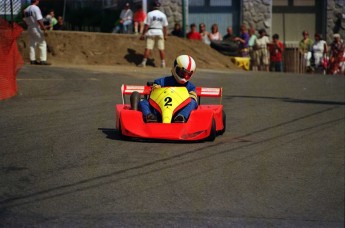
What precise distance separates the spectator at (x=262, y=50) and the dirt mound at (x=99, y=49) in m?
2.49

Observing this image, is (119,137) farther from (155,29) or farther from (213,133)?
(155,29)

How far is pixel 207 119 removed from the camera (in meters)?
11.1

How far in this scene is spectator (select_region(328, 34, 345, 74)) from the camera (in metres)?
27.9

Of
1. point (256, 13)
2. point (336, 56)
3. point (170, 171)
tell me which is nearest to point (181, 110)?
point (170, 171)

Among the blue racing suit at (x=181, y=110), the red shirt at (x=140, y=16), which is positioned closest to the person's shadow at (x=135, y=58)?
the red shirt at (x=140, y=16)

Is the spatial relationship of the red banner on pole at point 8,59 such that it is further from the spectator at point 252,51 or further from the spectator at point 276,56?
the spectator at point 276,56

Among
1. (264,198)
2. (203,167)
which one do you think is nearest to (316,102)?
(203,167)

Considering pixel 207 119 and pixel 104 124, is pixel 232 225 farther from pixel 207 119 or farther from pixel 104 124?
pixel 104 124

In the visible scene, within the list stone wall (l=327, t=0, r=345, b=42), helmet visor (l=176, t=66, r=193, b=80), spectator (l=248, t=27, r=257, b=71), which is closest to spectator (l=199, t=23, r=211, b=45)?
spectator (l=248, t=27, r=257, b=71)

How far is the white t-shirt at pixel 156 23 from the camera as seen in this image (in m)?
23.5

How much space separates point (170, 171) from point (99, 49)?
1692cm

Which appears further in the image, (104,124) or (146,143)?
(104,124)

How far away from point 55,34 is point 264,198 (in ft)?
60.2

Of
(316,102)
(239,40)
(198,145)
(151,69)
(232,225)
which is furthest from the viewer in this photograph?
(239,40)
